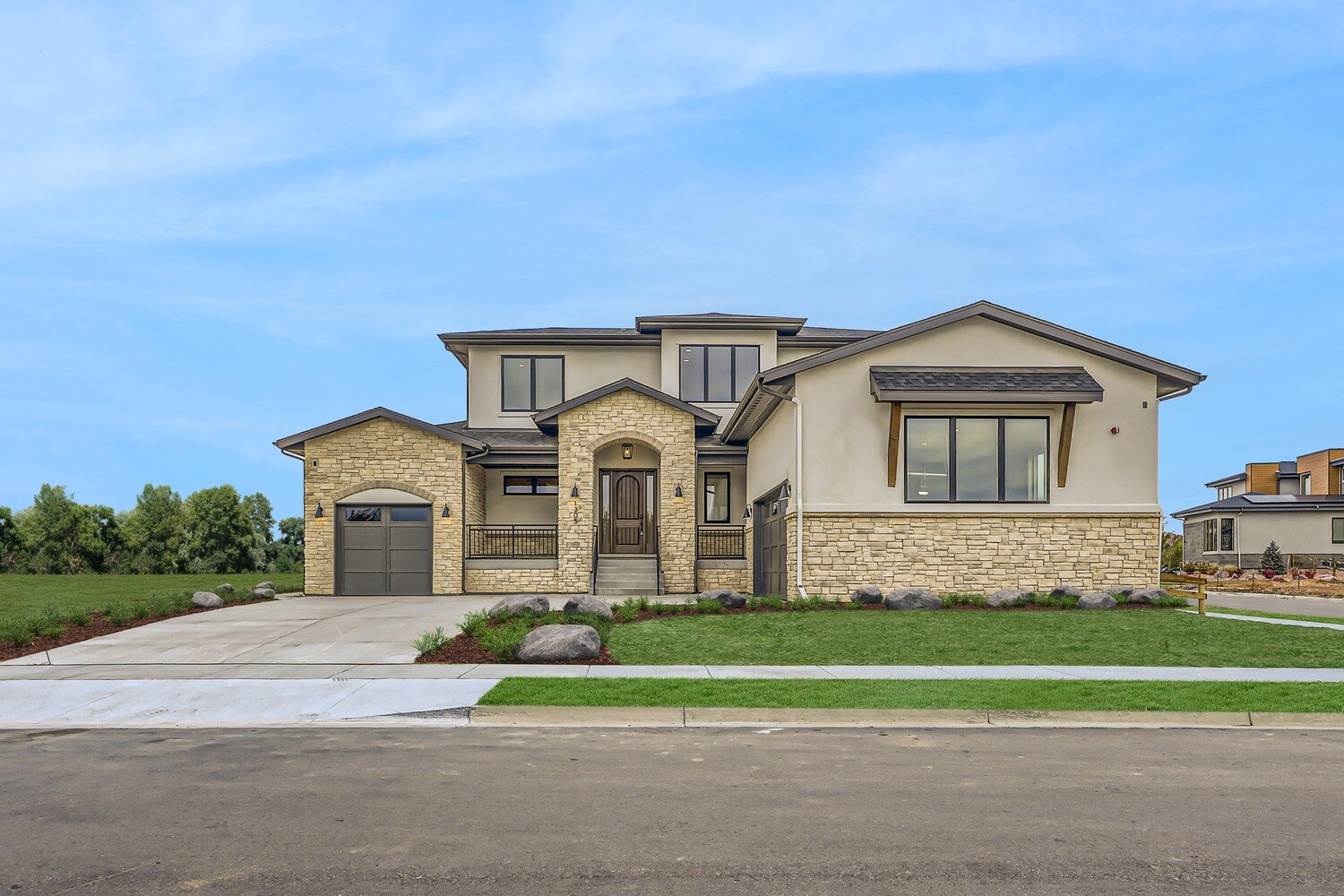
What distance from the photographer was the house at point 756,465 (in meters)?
21.2

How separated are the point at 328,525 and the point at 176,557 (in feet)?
74.7

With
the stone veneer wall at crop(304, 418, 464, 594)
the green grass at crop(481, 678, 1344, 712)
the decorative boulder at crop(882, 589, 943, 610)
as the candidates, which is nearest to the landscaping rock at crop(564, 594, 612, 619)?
the decorative boulder at crop(882, 589, 943, 610)

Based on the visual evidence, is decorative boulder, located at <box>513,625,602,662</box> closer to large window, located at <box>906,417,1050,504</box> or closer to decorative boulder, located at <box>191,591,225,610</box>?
large window, located at <box>906,417,1050,504</box>

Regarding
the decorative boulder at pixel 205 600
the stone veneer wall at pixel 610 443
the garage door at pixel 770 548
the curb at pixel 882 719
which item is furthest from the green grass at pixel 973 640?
the decorative boulder at pixel 205 600

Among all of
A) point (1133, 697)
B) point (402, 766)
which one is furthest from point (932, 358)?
point (402, 766)

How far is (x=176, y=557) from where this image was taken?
46.7 meters

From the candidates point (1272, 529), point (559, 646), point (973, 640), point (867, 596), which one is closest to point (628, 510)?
point (867, 596)

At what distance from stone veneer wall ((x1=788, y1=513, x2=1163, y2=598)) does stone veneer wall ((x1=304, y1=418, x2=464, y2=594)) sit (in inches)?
434

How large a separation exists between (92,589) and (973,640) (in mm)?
24709

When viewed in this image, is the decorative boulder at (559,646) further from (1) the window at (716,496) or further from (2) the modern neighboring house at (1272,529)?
(2) the modern neighboring house at (1272,529)

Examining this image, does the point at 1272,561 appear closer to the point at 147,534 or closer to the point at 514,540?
the point at 514,540

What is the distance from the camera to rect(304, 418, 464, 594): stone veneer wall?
28188mm

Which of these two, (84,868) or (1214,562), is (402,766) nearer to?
(84,868)

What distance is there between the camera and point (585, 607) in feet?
58.2
